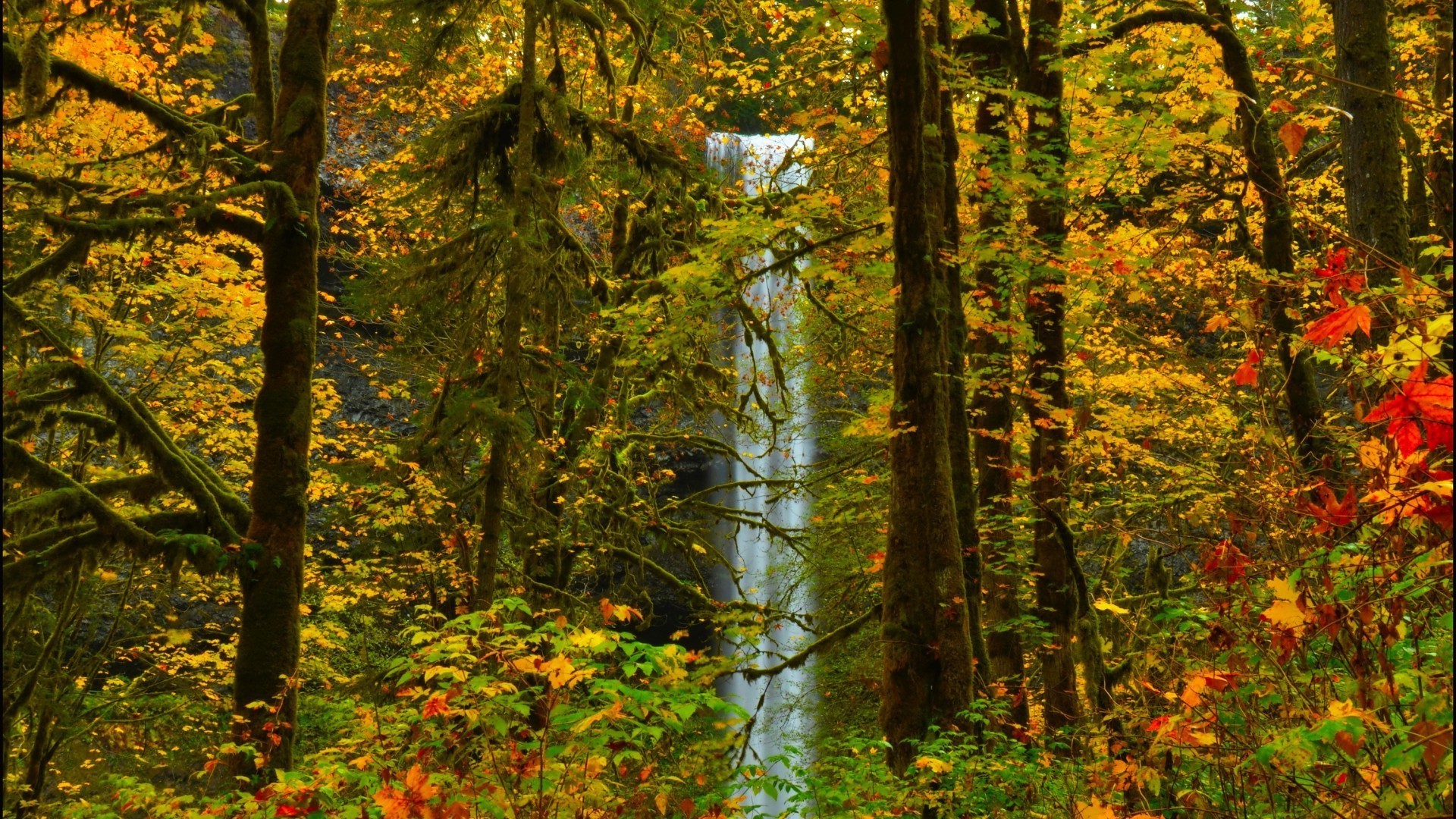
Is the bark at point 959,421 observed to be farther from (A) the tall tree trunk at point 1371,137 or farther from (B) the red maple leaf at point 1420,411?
(B) the red maple leaf at point 1420,411

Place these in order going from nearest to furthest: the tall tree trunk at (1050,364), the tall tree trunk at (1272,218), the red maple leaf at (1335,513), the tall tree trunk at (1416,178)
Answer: the red maple leaf at (1335,513) → the tall tree trunk at (1272,218) → the tall tree trunk at (1050,364) → the tall tree trunk at (1416,178)

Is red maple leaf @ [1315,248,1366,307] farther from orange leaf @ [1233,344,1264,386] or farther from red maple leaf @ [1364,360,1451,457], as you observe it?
red maple leaf @ [1364,360,1451,457]

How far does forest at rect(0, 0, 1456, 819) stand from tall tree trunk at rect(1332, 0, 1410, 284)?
0.09 ft

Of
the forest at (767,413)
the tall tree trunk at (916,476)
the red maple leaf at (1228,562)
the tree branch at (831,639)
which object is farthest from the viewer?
the tree branch at (831,639)

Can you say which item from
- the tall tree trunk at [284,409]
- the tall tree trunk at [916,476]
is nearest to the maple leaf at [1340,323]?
the tall tree trunk at [916,476]

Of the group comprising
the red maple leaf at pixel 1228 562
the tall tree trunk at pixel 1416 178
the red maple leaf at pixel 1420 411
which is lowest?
the red maple leaf at pixel 1228 562

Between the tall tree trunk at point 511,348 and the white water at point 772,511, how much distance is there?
282 cm

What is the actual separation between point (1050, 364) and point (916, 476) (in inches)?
115

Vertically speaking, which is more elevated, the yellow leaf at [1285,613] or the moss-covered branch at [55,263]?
the moss-covered branch at [55,263]

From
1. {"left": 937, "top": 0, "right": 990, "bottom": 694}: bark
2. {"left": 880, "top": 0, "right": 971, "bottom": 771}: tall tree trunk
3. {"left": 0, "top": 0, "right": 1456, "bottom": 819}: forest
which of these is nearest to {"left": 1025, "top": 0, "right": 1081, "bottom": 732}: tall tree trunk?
{"left": 0, "top": 0, "right": 1456, "bottom": 819}: forest

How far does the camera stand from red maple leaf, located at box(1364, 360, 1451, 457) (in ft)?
6.97

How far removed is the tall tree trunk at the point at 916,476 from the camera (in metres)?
5.33

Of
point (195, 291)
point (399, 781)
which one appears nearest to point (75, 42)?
point (195, 291)

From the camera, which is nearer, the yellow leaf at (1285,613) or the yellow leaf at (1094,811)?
the yellow leaf at (1285,613)
